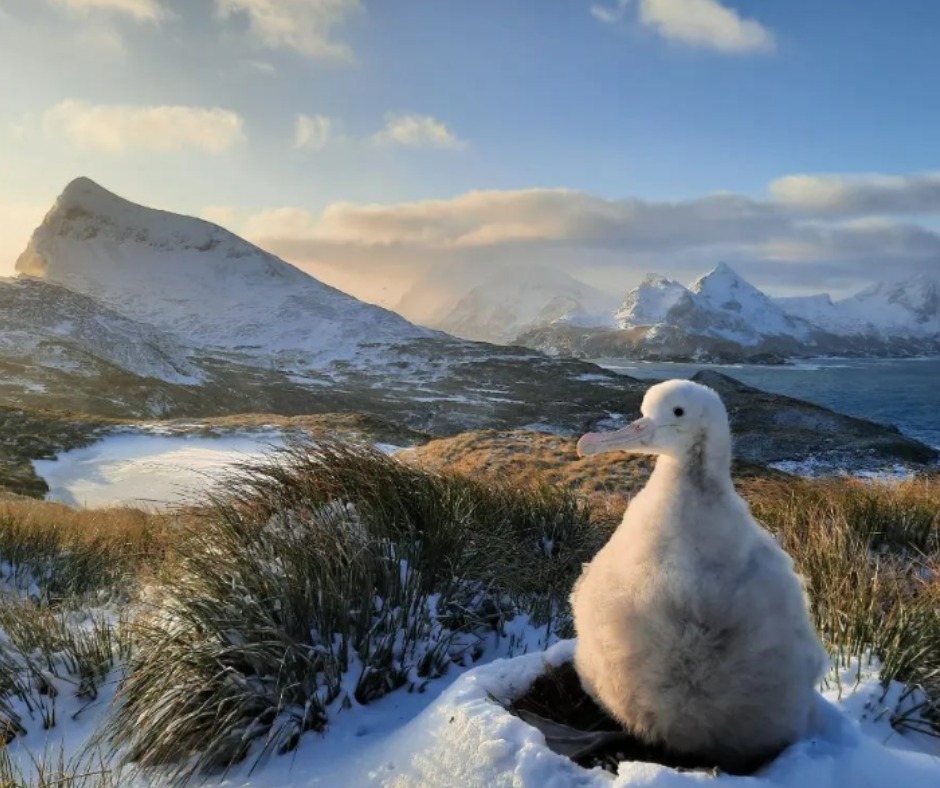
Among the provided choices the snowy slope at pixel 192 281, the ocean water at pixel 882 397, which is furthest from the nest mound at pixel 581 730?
the snowy slope at pixel 192 281

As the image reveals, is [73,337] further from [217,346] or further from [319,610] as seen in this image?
[319,610]

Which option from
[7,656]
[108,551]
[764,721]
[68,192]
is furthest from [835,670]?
[68,192]

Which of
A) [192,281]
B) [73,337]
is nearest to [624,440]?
[73,337]

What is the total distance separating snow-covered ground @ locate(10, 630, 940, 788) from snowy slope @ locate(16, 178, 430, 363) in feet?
311

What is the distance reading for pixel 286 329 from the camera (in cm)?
10744

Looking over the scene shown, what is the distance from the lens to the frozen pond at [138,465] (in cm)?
1686

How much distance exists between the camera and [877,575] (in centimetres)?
488

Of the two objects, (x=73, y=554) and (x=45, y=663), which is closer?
(x=45, y=663)

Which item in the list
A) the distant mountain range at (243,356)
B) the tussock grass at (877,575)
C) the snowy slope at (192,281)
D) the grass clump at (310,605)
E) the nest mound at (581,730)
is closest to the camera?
the nest mound at (581,730)

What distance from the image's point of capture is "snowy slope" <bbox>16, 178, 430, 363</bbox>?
106 metres

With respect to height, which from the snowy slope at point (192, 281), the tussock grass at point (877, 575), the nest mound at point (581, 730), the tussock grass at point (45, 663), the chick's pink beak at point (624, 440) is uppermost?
the snowy slope at point (192, 281)

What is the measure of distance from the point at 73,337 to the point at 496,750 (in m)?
63.1

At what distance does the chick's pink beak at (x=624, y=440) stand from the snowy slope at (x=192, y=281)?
95.6 m

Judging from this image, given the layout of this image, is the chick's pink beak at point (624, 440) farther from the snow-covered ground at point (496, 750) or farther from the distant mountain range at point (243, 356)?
the distant mountain range at point (243, 356)
